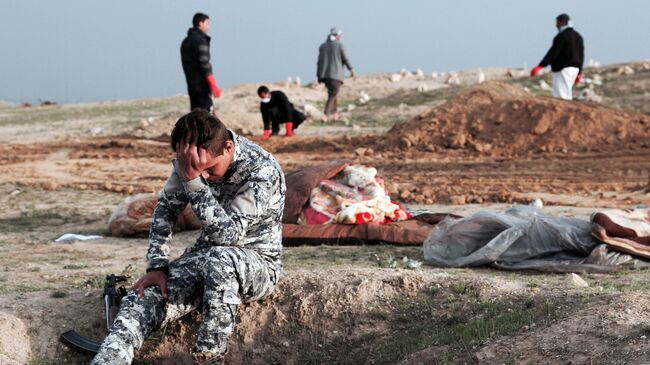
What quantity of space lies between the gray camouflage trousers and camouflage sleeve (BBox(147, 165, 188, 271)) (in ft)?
0.28

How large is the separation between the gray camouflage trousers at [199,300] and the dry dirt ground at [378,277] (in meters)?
0.40

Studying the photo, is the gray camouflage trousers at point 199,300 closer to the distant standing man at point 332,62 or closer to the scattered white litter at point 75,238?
the scattered white litter at point 75,238

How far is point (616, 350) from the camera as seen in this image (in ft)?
12.7

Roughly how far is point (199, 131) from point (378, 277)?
1514 mm

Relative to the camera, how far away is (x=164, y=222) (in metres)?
4.87

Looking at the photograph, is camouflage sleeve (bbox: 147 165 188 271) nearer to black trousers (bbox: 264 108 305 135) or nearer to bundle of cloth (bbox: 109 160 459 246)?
bundle of cloth (bbox: 109 160 459 246)

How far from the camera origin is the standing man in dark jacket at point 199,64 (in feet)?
42.0

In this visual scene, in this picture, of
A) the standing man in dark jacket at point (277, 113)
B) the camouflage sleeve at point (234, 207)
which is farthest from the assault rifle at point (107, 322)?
the standing man in dark jacket at point (277, 113)

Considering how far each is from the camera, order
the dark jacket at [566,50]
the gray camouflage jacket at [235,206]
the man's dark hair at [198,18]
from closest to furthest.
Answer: the gray camouflage jacket at [235,206]
the man's dark hair at [198,18]
the dark jacket at [566,50]

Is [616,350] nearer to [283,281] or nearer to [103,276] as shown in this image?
[283,281]

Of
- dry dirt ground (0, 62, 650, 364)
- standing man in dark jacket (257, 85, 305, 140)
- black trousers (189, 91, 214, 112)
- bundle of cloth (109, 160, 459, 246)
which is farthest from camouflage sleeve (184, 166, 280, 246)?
standing man in dark jacket (257, 85, 305, 140)

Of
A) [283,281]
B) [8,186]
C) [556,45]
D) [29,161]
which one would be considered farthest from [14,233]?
[556,45]

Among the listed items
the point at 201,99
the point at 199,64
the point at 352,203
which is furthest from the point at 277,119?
the point at 352,203

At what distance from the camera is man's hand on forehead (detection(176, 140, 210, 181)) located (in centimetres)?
443
